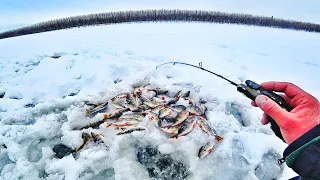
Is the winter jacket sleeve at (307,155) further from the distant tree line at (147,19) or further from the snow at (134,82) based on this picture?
the distant tree line at (147,19)

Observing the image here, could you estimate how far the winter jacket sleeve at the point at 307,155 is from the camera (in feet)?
4.35

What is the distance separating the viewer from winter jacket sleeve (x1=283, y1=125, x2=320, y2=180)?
1.32 metres

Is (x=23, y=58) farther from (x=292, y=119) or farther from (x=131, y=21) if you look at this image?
(x=292, y=119)

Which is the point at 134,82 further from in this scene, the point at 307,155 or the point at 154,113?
the point at 307,155

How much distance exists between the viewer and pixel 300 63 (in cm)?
535

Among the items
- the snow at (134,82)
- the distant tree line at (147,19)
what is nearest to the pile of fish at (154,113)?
the snow at (134,82)

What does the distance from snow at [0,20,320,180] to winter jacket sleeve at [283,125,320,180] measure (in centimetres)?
118

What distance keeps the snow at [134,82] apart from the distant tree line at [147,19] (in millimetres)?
496

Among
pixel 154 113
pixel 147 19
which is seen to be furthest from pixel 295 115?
pixel 147 19

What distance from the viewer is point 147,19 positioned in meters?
8.37

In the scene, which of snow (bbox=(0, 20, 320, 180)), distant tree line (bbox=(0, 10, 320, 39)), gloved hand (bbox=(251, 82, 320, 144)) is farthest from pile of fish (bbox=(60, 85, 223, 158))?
distant tree line (bbox=(0, 10, 320, 39))

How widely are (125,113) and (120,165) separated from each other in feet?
2.80

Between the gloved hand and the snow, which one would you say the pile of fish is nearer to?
the snow

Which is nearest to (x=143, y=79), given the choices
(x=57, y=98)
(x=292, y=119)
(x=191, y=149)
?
(x=57, y=98)
